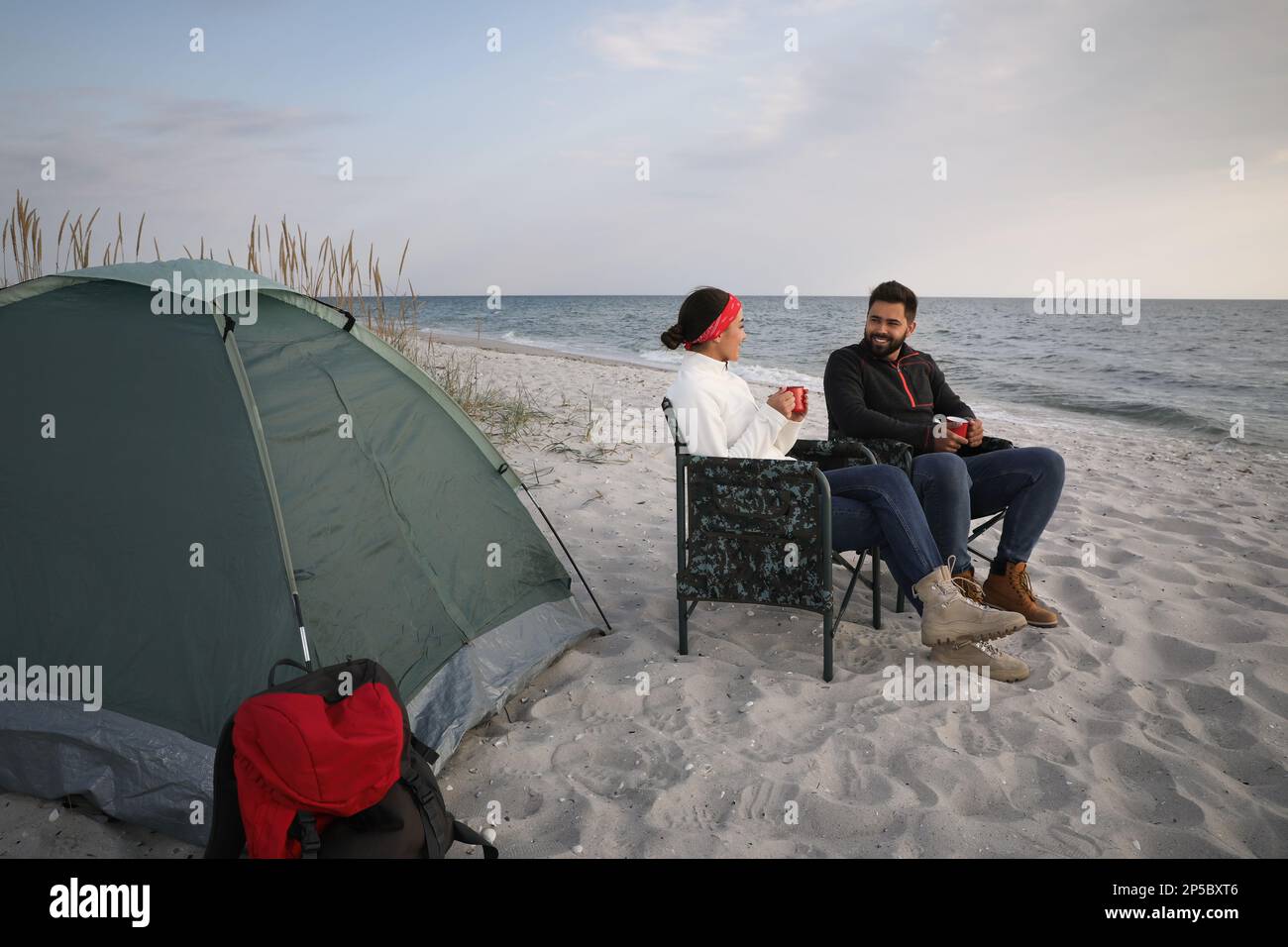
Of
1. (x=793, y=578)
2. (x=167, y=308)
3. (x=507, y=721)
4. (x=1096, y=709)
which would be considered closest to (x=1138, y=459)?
(x=1096, y=709)

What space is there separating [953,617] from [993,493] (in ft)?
2.83

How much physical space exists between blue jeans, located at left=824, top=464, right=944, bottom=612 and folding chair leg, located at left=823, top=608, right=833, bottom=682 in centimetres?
38

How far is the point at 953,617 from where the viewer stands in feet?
9.82

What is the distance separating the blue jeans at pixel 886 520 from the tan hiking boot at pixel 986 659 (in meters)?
0.20

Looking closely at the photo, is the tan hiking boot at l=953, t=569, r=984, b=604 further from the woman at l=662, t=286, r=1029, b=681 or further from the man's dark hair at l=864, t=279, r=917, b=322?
the man's dark hair at l=864, t=279, r=917, b=322

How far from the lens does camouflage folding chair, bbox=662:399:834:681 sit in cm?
296

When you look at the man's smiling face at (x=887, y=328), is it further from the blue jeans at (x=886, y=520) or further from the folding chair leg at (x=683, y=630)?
the folding chair leg at (x=683, y=630)

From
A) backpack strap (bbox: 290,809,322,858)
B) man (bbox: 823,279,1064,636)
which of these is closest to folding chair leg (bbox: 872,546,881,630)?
man (bbox: 823,279,1064,636)

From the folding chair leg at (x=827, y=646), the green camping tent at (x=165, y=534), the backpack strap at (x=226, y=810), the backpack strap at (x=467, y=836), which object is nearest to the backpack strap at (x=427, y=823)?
the backpack strap at (x=467, y=836)

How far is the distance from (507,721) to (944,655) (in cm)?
177

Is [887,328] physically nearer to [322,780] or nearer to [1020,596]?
[1020,596]

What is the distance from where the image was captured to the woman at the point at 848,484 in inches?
118

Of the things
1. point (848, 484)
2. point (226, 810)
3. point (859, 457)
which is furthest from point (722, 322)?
point (226, 810)
